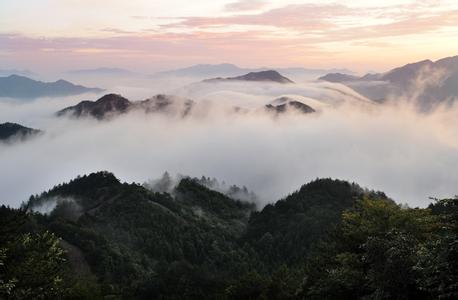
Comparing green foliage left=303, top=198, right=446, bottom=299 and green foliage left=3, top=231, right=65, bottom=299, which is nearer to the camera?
green foliage left=3, top=231, right=65, bottom=299

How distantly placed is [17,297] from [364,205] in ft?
96.0

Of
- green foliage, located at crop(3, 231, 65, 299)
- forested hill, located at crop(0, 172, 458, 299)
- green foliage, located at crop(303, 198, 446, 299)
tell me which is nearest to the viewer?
green foliage, located at crop(3, 231, 65, 299)

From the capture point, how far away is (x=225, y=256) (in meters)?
180

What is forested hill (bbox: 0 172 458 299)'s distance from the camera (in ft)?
89.7

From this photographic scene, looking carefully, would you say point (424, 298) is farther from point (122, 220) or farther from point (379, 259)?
point (122, 220)

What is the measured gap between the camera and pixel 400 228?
39500 mm

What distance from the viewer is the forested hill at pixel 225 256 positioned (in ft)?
89.7

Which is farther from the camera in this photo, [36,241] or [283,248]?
[283,248]

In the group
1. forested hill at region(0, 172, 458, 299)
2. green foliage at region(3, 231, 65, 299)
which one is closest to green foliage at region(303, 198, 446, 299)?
forested hill at region(0, 172, 458, 299)

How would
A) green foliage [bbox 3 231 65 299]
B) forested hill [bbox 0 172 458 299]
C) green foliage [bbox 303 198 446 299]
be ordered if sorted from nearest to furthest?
green foliage [bbox 3 231 65 299]
forested hill [bbox 0 172 458 299]
green foliage [bbox 303 198 446 299]

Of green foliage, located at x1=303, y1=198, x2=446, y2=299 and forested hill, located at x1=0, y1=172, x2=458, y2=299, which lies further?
green foliage, located at x1=303, y1=198, x2=446, y2=299

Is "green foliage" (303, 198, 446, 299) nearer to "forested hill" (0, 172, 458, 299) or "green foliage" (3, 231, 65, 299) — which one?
"forested hill" (0, 172, 458, 299)

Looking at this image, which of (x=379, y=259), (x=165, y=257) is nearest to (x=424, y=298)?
(x=379, y=259)

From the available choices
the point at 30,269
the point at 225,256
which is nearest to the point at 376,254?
the point at 30,269
